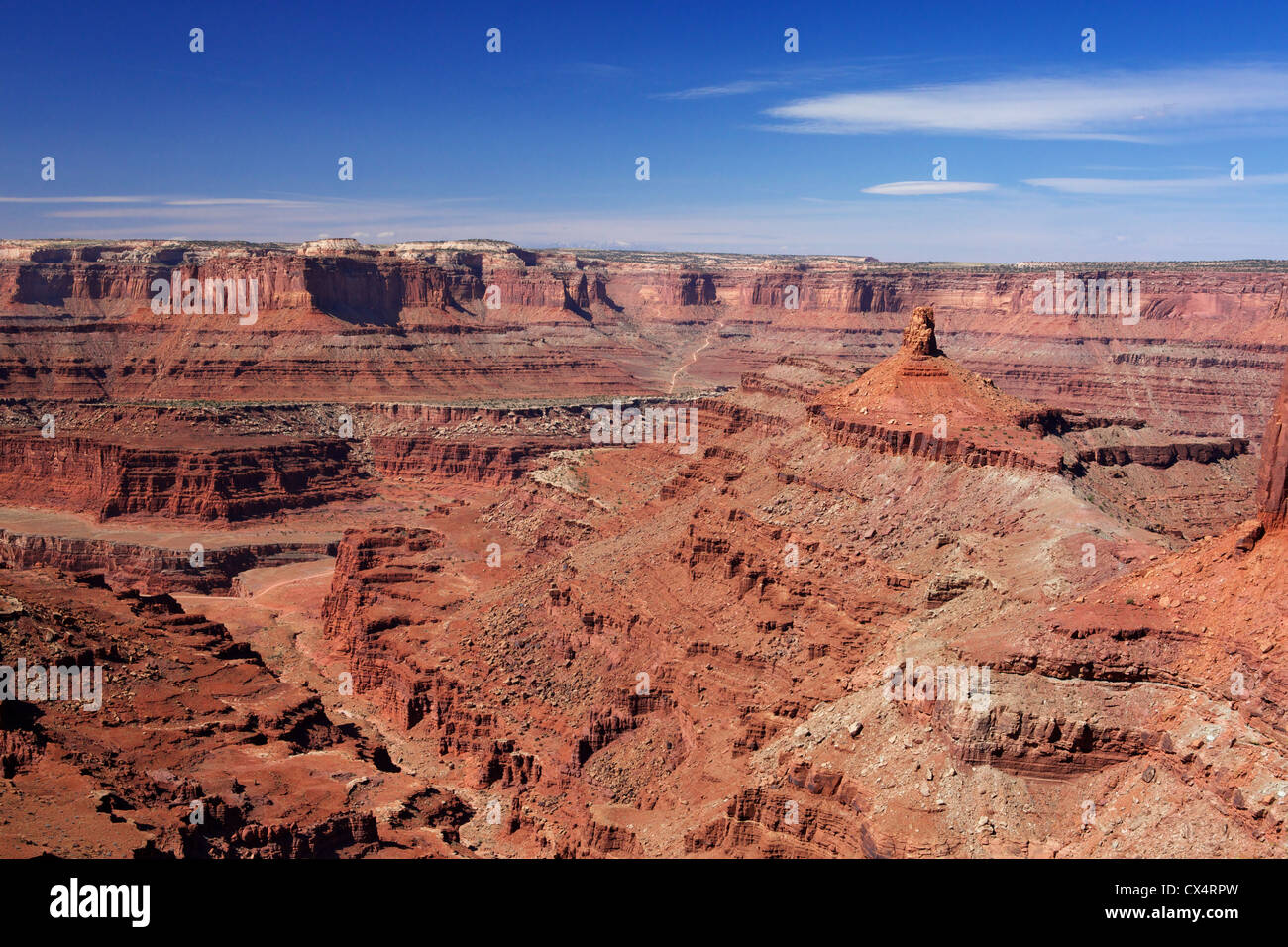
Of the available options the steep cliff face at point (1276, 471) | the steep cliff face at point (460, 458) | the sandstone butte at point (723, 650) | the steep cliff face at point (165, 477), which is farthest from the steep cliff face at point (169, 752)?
the steep cliff face at point (460, 458)

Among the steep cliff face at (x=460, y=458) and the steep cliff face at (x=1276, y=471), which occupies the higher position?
the steep cliff face at (x=1276, y=471)

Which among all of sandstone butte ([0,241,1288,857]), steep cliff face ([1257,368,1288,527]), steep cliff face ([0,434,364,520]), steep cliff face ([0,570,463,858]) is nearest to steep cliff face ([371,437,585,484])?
steep cliff face ([0,434,364,520])

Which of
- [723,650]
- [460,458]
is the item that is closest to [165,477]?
[460,458]

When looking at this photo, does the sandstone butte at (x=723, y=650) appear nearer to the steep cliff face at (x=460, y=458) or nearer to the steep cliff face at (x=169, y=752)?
the steep cliff face at (x=169, y=752)

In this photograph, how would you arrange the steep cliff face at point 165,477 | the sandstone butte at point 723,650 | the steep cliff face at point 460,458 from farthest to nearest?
the steep cliff face at point 460,458
the steep cliff face at point 165,477
the sandstone butte at point 723,650

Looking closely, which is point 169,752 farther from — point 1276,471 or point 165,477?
point 165,477

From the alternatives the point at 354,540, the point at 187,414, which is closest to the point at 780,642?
the point at 354,540

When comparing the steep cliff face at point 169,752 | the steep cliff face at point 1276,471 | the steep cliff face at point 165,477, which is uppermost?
the steep cliff face at point 1276,471

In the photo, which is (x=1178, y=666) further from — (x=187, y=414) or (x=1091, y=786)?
(x=187, y=414)
